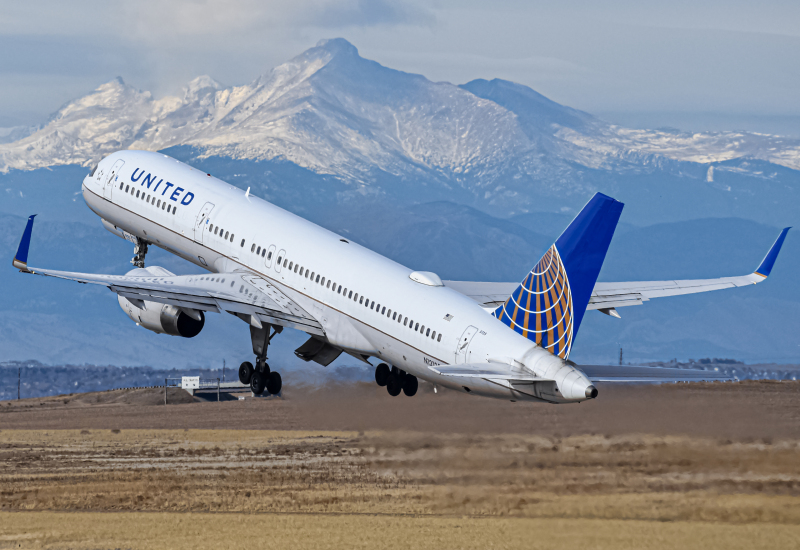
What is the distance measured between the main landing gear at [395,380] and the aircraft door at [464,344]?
27.1ft

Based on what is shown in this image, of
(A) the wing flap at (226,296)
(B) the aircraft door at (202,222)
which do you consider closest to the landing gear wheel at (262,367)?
(A) the wing flap at (226,296)

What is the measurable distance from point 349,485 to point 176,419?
187 feet

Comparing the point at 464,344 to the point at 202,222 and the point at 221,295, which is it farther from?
the point at 202,222

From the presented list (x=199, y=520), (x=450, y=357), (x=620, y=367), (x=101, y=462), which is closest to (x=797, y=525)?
(x=620, y=367)

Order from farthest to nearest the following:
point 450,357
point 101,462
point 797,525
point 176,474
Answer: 1. point 101,462
2. point 176,474
3. point 797,525
4. point 450,357

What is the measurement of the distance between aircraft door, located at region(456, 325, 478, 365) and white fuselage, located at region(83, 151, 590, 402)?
0.03m

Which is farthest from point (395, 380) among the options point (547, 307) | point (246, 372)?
point (547, 307)

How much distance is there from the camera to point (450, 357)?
3516cm

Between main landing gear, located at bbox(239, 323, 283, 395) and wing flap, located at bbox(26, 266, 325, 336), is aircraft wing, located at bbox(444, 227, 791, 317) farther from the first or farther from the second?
main landing gear, located at bbox(239, 323, 283, 395)

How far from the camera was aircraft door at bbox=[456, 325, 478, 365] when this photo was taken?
3456 centimetres

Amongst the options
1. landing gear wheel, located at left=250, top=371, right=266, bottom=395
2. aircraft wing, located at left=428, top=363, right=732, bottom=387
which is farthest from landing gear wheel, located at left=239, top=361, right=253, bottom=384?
aircraft wing, located at left=428, top=363, right=732, bottom=387

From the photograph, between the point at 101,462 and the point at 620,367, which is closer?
the point at 620,367

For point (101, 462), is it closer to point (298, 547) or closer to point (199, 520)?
point (199, 520)

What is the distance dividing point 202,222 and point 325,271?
22.6 feet
